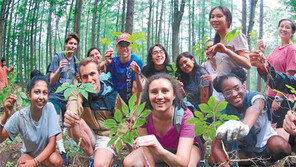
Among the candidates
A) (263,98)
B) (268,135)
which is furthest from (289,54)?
(268,135)

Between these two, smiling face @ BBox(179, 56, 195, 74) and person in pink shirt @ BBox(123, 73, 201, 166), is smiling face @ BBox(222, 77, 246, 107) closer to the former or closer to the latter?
person in pink shirt @ BBox(123, 73, 201, 166)

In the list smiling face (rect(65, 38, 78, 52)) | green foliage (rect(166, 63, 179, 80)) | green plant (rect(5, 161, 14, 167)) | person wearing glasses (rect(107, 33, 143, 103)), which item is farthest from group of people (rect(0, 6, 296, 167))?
smiling face (rect(65, 38, 78, 52))

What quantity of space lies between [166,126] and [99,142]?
85 cm

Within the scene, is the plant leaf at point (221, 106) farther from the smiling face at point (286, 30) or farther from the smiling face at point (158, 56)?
the smiling face at point (286, 30)

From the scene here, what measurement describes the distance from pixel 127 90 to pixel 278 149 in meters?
1.94

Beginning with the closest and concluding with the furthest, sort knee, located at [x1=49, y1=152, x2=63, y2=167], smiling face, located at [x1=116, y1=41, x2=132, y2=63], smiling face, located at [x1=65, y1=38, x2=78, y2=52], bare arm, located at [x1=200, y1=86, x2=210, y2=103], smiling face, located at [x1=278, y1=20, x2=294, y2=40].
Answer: knee, located at [x1=49, y1=152, x2=63, y2=167] → smiling face, located at [x1=278, y1=20, x2=294, y2=40] → bare arm, located at [x1=200, y1=86, x2=210, y2=103] → smiling face, located at [x1=116, y1=41, x2=132, y2=63] → smiling face, located at [x1=65, y1=38, x2=78, y2=52]

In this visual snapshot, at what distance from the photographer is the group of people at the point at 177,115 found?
1.90m

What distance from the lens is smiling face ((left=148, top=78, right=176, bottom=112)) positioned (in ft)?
6.11

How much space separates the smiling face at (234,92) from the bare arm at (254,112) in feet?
0.34

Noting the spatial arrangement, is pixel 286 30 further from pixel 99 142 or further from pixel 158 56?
pixel 99 142

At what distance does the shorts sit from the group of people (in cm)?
1

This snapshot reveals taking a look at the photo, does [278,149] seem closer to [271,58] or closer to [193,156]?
[193,156]

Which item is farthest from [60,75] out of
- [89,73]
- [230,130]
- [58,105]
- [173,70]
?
[230,130]

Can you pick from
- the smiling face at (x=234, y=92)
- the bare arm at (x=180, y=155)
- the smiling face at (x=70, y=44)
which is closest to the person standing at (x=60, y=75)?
the smiling face at (x=70, y=44)
